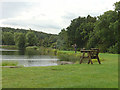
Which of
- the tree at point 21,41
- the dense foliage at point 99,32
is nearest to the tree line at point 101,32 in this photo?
the dense foliage at point 99,32

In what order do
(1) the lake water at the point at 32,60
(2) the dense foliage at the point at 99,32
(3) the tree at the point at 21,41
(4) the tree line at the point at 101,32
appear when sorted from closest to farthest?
(1) the lake water at the point at 32,60, (4) the tree line at the point at 101,32, (2) the dense foliage at the point at 99,32, (3) the tree at the point at 21,41

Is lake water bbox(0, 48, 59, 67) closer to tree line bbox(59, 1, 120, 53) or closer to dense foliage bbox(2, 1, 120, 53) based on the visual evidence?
tree line bbox(59, 1, 120, 53)

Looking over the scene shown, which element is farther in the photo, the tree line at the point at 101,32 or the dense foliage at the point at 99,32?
the dense foliage at the point at 99,32

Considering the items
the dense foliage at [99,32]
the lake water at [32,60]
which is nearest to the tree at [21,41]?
the dense foliage at [99,32]

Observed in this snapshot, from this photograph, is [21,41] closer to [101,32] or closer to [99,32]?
[99,32]

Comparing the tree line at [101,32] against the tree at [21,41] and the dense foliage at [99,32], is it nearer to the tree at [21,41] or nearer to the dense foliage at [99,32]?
the dense foliage at [99,32]

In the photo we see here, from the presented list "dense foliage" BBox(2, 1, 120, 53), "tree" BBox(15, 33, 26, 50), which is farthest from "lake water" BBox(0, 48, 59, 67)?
"tree" BBox(15, 33, 26, 50)

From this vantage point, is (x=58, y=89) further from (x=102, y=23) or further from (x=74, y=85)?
(x=102, y=23)

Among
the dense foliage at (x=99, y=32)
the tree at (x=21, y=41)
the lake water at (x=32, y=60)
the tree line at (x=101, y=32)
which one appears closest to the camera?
the lake water at (x=32, y=60)

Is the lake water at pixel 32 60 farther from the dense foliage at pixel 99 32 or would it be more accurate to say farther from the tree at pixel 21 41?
the tree at pixel 21 41

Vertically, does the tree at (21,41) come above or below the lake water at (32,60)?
above

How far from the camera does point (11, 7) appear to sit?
845 centimetres

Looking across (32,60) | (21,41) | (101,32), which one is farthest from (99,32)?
(21,41)

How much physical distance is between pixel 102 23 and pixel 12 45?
284 ft
